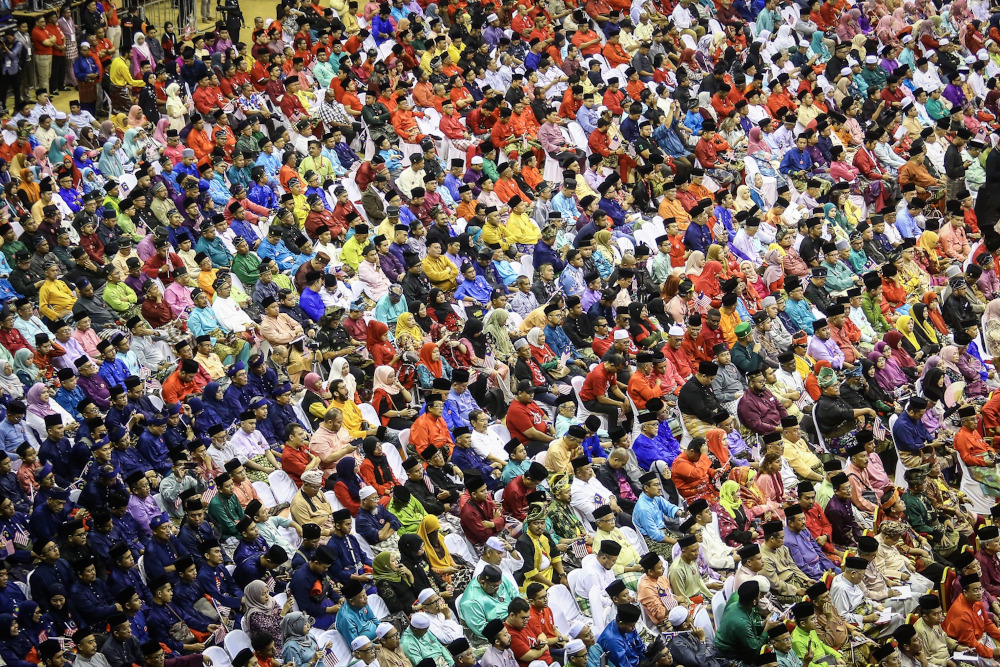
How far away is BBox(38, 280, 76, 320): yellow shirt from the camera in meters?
13.7

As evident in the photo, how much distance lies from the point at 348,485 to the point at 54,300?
14.3 ft

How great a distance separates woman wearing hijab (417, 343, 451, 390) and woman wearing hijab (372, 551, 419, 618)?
289 centimetres

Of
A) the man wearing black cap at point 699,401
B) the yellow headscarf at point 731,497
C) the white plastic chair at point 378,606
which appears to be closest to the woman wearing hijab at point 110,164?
the man wearing black cap at point 699,401

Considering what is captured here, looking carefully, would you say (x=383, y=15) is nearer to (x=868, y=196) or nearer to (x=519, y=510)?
(x=868, y=196)

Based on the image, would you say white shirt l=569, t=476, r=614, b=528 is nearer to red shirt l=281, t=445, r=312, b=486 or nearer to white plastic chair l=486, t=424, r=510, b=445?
white plastic chair l=486, t=424, r=510, b=445

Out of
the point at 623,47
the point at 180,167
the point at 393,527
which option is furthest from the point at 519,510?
the point at 623,47

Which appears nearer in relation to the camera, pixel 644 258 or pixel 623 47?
pixel 644 258

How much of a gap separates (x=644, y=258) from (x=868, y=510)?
4.45 m

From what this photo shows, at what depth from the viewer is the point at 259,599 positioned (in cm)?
1004

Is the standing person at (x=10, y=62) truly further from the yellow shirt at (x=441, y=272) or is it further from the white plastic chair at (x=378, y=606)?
the white plastic chair at (x=378, y=606)

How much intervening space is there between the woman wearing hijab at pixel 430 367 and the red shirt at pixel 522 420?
914 mm

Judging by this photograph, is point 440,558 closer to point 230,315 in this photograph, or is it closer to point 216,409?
point 216,409

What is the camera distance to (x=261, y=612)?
1002 cm

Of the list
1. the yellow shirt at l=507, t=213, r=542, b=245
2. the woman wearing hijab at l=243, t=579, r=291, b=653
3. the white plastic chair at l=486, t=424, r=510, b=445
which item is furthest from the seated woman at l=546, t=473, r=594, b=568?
the yellow shirt at l=507, t=213, r=542, b=245
